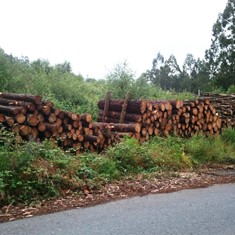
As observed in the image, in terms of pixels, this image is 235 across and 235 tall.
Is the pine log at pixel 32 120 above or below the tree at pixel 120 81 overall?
below

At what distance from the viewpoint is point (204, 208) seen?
222 inches

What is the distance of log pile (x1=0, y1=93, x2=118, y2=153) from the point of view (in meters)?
7.61

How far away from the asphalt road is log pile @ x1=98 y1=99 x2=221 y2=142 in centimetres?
417

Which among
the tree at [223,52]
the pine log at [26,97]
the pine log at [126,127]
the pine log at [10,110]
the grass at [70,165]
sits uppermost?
the tree at [223,52]

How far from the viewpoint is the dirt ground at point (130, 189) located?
5238 millimetres

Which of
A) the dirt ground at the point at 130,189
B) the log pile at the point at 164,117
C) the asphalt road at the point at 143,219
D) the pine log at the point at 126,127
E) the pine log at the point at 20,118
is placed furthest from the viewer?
the log pile at the point at 164,117

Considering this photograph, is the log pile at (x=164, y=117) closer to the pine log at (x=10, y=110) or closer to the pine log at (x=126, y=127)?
the pine log at (x=126, y=127)

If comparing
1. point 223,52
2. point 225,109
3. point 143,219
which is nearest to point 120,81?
point 225,109

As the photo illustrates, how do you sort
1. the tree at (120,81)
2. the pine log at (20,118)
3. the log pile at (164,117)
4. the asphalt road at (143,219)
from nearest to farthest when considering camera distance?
the asphalt road at (143,219) → the pine log at (20,118) → the log pile at (164,117) → the tree at (120,81)

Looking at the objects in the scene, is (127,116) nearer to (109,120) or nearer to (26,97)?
(109,120)

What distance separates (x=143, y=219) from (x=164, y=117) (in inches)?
253

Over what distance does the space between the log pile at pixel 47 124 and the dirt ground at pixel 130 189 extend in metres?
1.74

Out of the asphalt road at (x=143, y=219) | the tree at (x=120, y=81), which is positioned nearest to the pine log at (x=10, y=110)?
the asphalt road at (x=143, y=219)

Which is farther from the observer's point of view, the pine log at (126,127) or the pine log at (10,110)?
the pine log at (126,127)
